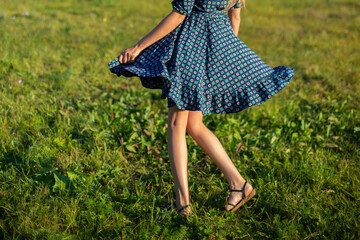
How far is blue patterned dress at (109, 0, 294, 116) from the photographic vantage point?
1.93 meters

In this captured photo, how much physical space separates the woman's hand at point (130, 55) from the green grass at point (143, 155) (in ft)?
2.84

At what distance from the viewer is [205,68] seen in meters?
2.01

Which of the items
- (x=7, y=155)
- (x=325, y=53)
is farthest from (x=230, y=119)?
(x=325, y=53)

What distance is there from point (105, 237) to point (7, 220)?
633 millimetres

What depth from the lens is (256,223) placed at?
82.5 inches

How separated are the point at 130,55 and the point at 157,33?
0.23m

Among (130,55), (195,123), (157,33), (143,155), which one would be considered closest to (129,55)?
(130,55)

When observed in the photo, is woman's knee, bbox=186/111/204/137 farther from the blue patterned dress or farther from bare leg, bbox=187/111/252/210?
the blue patterned dress

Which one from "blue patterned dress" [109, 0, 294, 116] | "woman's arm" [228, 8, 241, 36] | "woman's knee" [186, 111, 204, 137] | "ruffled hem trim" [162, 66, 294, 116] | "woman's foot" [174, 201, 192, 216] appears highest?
"woman's arm" [228, 8, 241, 36]

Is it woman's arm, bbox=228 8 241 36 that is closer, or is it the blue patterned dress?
the blue patterned dress

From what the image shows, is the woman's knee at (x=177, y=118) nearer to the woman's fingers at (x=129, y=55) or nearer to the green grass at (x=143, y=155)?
the woman's fingers at (x=129, y=55)

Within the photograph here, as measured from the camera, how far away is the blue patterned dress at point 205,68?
193 centimetres

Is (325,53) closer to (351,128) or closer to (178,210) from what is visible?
(351,128)

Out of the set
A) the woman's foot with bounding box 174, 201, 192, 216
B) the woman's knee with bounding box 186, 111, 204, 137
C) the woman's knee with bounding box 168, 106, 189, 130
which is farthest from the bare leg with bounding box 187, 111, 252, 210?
the woman's foot with bounding box 174, 201, 192, 216
